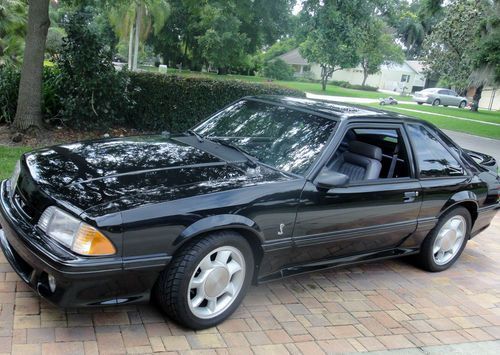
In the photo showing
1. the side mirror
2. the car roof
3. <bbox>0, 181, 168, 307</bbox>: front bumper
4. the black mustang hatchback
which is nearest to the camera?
<bbox>0, 181, 168, 307</bbox>: front bumper

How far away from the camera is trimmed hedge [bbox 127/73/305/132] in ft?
32.1

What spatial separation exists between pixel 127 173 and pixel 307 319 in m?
1.71

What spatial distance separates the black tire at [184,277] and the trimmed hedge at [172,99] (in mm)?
6901

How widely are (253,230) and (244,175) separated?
1.59 ft

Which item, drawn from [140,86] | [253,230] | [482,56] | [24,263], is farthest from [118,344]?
[482,56]

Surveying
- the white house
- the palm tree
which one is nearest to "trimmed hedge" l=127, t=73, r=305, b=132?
the palm tree

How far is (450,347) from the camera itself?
3639mm

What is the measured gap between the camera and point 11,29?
46.2ft

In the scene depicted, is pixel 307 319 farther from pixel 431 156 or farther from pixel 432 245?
pixel 431 156

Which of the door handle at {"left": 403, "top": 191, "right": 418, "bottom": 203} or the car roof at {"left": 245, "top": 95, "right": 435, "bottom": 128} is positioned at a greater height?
the car roof at {"left": 245, "top": 95, "right": 435, "bottom": 128}

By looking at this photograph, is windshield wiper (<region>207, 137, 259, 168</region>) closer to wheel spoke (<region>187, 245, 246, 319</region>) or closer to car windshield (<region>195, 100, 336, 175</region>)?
car windshield (<region>195, 100, 336, 175</region>)

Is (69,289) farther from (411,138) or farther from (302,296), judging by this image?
(411,138)

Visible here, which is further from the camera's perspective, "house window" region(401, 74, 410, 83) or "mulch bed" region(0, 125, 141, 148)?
"house window" region(401, 74, 410, 83)

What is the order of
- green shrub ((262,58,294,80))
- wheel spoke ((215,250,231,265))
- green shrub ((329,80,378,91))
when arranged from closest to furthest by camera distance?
wheel spoke ((215,250,231,265)), green shrub ((262,58,294,80)), green shrub ((329,80,378,91))
